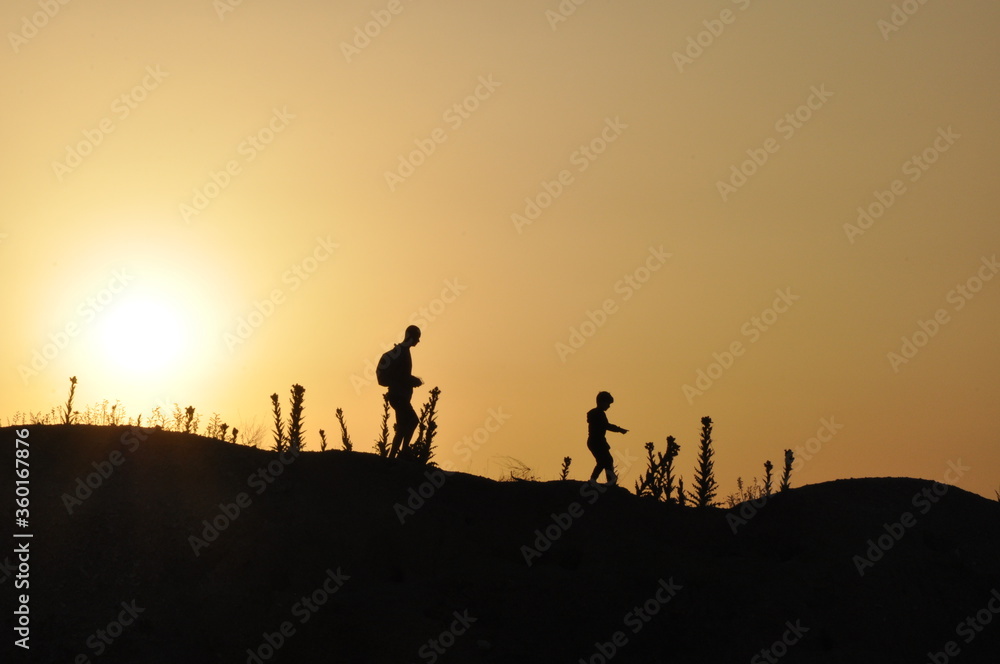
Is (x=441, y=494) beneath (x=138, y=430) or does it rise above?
beneath

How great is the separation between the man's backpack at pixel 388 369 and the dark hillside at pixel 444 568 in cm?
117

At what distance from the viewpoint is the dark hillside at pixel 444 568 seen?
13.0m

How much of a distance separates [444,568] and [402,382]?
3.19 meters

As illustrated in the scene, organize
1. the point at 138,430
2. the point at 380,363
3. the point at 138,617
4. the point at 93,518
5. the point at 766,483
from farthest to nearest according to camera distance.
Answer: the point at 766,483
the point at 380,363
the point at 138,430
the point at 93,518
the point at 138,617

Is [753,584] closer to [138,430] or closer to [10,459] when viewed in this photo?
[138,430]

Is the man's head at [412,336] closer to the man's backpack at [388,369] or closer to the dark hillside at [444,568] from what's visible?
the man's backpack at [388,369]

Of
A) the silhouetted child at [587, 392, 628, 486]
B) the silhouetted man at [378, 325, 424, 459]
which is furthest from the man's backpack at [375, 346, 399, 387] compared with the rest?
the silhouetted child at [587, 392, 628, 486]

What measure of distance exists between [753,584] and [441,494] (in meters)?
4.50

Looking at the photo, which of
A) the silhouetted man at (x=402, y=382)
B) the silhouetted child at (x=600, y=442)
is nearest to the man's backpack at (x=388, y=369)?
the silhouetted man at (x=402, y=382)

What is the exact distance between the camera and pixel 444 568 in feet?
46.9

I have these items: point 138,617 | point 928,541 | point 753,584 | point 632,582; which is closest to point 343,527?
point 138,617

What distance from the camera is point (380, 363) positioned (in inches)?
648

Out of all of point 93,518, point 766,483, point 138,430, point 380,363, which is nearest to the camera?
point 93,518

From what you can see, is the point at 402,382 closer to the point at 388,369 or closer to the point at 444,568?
the point at 388,369
